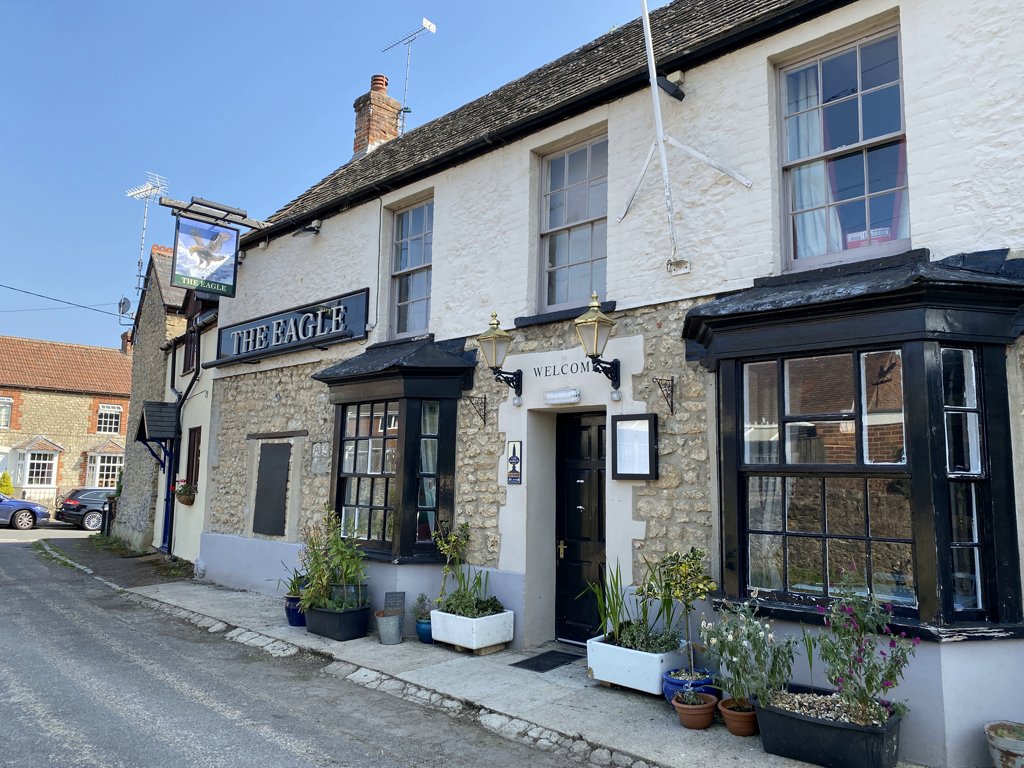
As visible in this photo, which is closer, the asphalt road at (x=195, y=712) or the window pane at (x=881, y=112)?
the asphalt road at (x=195, y=712)

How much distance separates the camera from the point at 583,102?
7426 millimetres

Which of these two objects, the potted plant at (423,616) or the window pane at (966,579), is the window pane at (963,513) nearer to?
the window pane at (966,579)

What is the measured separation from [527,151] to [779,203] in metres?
3.05

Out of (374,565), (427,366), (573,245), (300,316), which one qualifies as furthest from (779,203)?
(300,316)

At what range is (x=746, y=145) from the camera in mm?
6266

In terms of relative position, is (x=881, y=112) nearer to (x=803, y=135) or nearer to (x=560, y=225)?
(x=803, y=135)

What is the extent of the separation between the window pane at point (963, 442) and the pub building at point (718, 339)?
17mm

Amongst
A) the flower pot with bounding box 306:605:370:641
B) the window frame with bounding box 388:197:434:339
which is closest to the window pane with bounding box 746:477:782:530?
the flower pot with bounding box 306:605:370:641

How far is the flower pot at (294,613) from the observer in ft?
27.6

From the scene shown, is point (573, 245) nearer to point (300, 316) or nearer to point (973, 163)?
point (973, 163)

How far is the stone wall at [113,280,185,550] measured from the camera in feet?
55.1

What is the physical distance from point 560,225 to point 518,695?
15.8ft

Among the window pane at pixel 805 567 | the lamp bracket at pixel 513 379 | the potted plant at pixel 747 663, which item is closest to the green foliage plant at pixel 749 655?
the potted plant at pixel 747 663

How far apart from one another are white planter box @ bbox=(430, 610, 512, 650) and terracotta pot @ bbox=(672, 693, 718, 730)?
2.43 metres
